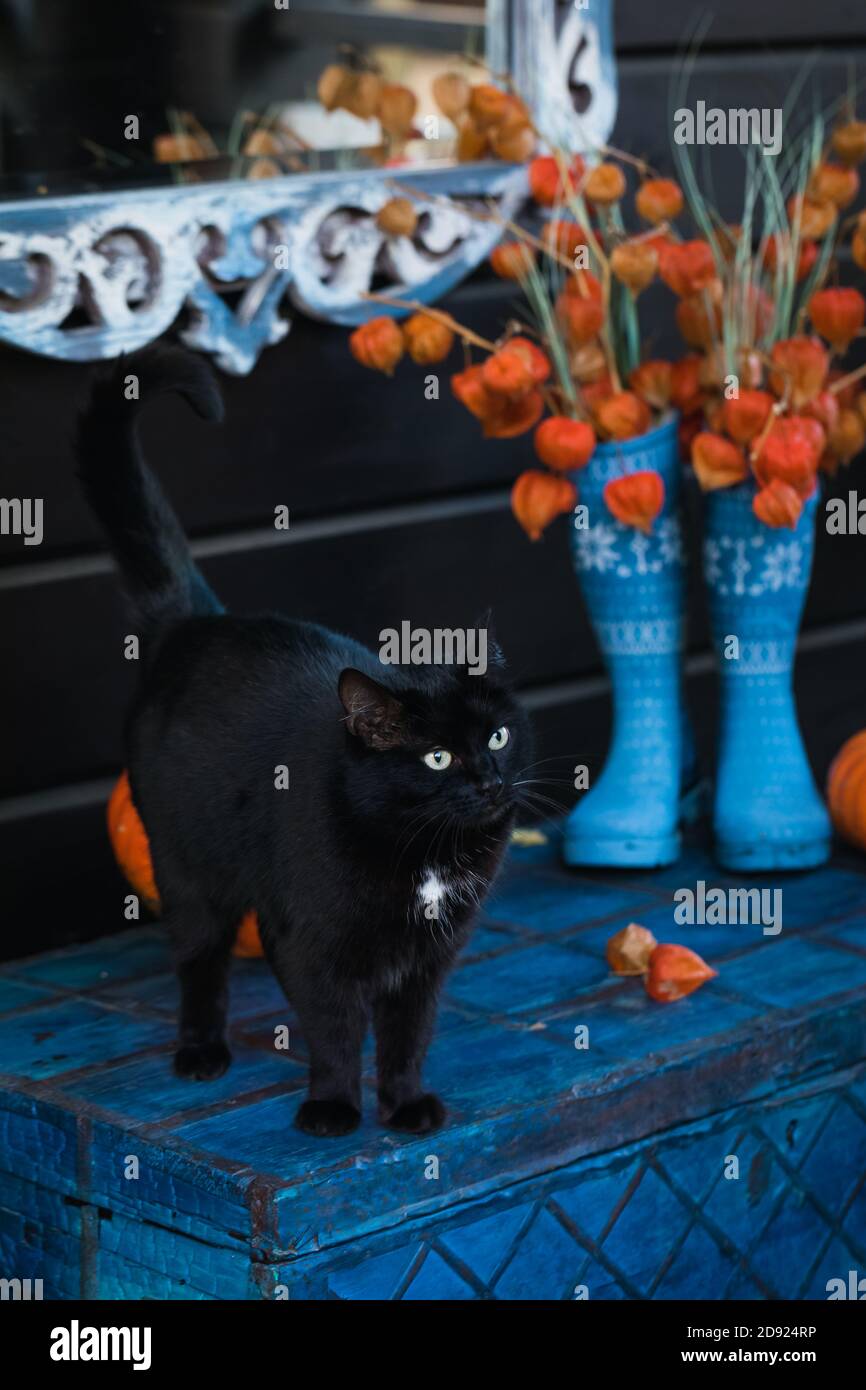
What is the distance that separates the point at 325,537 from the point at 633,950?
82 centimetres

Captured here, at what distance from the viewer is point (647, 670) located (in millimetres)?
2486

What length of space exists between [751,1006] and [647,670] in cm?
57

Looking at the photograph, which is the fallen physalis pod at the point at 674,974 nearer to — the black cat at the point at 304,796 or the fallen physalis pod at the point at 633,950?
the fallen physalis pod at the point at 633,950

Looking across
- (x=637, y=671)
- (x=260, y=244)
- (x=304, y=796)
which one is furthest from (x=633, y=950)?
(x=260, y=244)

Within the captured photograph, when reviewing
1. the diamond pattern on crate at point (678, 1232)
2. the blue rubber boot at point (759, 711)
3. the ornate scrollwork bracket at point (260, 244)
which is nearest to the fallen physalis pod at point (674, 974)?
the diamond pattern on crate at point (678, 1232)

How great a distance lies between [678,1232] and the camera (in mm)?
1930

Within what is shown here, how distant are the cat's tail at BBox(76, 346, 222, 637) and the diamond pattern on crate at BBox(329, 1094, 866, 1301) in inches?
28.1

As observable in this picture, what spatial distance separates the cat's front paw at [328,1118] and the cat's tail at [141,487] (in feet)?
1.79

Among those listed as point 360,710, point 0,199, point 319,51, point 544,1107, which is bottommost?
point 544,1107

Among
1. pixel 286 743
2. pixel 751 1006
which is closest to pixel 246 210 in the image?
pixel 286 743

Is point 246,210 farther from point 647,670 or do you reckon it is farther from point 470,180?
point 647,670

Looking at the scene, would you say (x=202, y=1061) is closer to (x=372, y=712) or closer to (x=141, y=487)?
(x=372, y=712)

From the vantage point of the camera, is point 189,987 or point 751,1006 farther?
point 751,1006

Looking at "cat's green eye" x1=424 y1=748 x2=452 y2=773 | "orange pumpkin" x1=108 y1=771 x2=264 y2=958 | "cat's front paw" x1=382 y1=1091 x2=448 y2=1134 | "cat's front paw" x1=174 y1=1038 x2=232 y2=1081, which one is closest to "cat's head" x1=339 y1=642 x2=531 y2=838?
"cat's green eye" x1=424 y1=748 x2=452 y2=773
